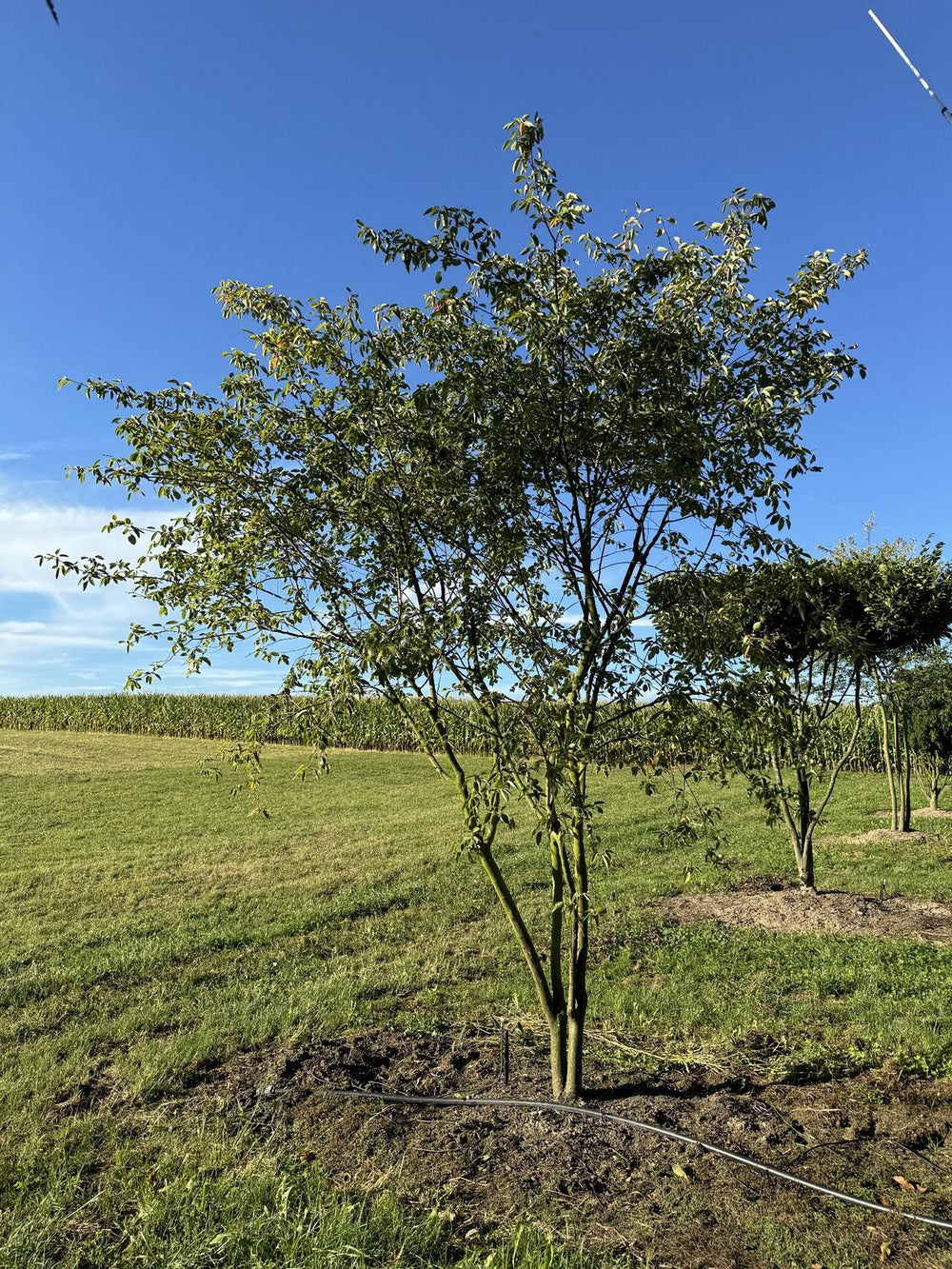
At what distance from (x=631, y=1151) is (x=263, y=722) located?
126 inches

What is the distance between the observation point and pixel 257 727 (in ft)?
16.4

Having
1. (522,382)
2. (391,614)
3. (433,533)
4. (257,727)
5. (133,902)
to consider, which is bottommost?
(133,902)

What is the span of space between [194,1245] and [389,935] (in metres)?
5.89

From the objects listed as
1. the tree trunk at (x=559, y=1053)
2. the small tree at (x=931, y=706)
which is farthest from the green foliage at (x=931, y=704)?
the tree trunk at (x=559, y=1053)

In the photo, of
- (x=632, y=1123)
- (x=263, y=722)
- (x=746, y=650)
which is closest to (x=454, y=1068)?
(x=632, y=1123)

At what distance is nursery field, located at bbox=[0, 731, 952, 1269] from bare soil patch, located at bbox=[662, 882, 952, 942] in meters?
0.05

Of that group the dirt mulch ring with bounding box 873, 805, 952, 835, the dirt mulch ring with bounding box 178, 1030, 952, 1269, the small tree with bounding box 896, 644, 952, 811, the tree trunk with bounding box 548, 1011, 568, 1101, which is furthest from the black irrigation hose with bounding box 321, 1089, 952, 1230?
the dirt mulch ring with bounding box 873, 805, 952, 835

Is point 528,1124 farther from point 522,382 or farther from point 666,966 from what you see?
point 522,382

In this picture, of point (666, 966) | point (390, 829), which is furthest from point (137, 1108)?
point (390, 829)

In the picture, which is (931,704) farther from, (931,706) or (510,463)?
(510,463)

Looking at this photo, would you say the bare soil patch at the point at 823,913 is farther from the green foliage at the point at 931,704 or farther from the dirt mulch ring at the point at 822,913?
the green foliage at the point at 931,704

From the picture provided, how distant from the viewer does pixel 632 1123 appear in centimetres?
453

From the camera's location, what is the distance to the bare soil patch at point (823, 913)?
28.8ft

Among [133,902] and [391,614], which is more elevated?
[391,614]
